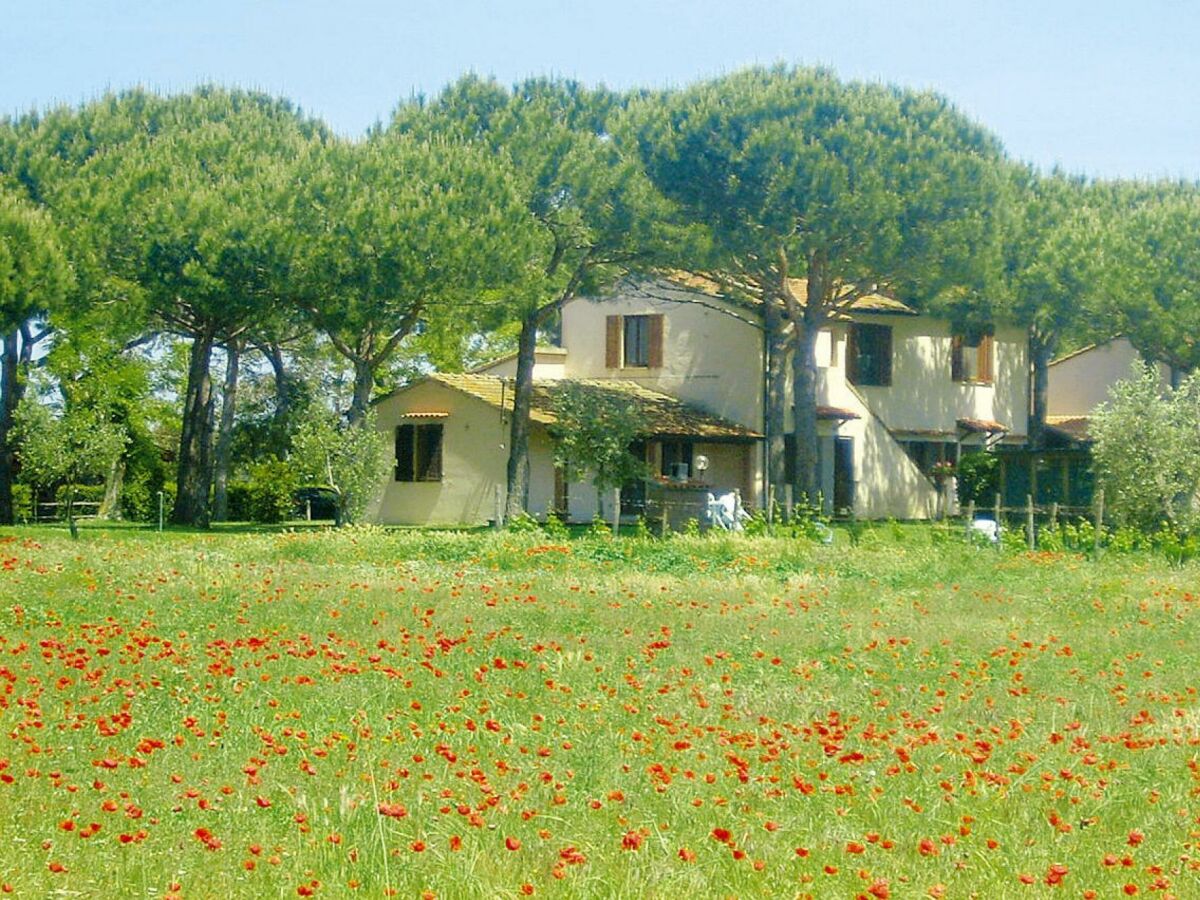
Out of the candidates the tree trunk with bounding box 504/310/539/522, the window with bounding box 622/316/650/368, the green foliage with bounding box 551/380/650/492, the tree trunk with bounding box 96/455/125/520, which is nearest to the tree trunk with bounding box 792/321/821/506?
the green foliage with bounding box 551/380/650/492

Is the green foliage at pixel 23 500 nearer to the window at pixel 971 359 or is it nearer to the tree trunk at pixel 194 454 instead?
the tree trunk at pixel 194 454

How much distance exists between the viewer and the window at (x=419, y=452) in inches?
1688

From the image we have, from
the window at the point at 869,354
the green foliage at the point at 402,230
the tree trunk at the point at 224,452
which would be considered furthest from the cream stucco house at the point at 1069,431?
the tree trunk at the point at 224,452

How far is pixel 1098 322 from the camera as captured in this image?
41.5m

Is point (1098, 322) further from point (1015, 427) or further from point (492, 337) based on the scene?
point (492, 337)

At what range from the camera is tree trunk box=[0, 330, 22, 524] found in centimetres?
4075

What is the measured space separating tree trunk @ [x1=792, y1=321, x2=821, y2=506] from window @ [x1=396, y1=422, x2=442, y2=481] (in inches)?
391

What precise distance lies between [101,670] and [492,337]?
52103 mm

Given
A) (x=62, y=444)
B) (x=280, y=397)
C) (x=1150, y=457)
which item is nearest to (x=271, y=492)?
(x=280, y=397)

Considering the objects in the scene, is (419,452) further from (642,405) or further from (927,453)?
(927,453)

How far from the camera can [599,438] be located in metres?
37.4

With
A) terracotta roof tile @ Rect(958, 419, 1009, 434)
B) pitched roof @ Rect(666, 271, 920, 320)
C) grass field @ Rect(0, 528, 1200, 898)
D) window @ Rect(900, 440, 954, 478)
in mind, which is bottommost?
grass field @ Rect(0, 528, 1200, 898)

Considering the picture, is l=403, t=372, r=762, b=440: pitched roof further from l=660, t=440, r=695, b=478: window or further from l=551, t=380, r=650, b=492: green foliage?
l=551, t=380, r=650, b=492: green foliage

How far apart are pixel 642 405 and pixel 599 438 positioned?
15.7 feet
